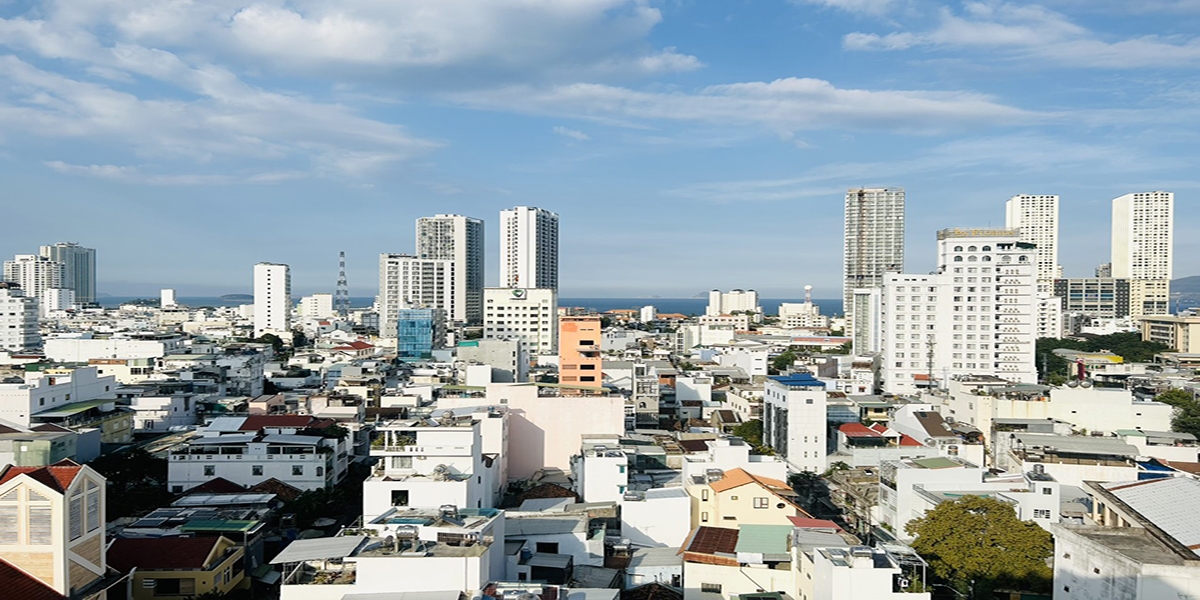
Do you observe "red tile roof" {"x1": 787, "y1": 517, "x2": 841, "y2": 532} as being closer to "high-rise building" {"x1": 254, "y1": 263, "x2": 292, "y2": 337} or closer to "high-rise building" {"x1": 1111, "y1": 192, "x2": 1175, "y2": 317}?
A: "high-rise building" {"x1": 254, "y1": 263, "x2": 292, "y2": 337}

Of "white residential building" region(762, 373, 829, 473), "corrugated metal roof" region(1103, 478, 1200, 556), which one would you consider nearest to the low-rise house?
"corrugated metal roof" region(1103, 478, 1200, 556)

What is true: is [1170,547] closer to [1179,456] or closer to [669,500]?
[669,500]

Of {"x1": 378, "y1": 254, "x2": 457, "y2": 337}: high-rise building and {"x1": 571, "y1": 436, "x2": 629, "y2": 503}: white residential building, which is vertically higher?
{"x1": 378, "y1": 254, "x2": 457, "y2": 337}: high-rise building

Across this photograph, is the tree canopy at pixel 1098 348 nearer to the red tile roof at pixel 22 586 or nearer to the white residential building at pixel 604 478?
the white residential building at pixel 604 478

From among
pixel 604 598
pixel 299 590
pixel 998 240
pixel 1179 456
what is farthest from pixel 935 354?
pixel 299 590

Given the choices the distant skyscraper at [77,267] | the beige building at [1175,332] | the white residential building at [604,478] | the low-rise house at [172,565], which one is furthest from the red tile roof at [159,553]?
the distant skyscraper at [77,267]
